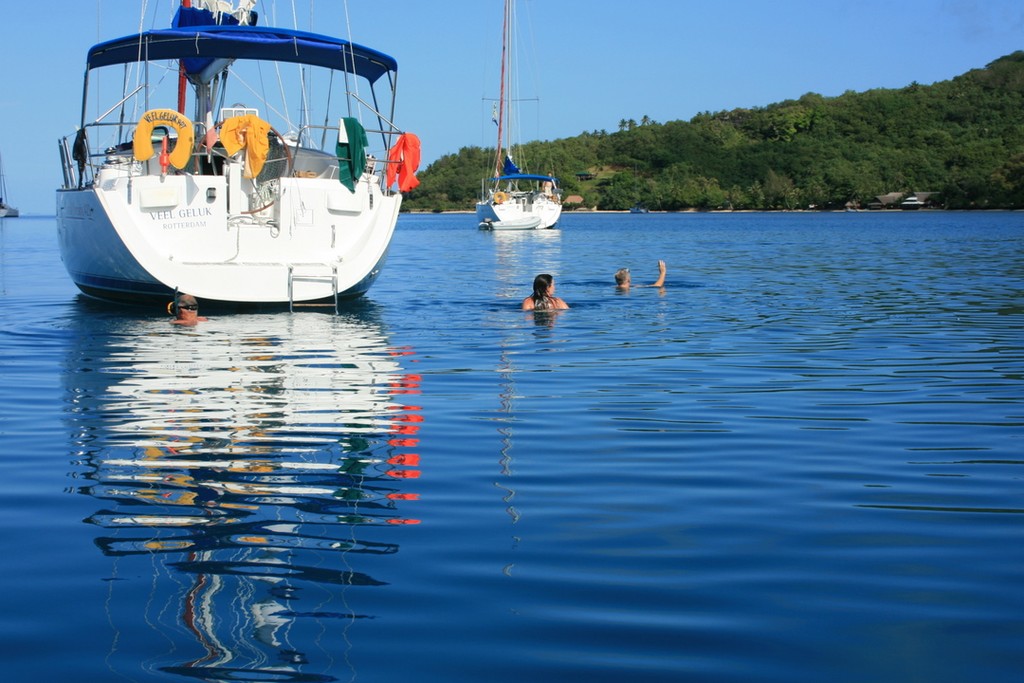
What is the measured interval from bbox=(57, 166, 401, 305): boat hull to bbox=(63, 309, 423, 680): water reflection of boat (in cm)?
351

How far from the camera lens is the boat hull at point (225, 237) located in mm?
15070

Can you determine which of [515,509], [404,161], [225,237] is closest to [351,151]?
[404,161]

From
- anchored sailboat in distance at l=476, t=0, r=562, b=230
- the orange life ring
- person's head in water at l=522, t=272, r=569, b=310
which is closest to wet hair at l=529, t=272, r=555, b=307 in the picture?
person's head in water at l=522, t=272, r=569, b=310

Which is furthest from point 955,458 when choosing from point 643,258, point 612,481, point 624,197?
point 624,197

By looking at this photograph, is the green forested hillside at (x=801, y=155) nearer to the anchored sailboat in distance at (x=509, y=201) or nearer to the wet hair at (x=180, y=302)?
the anchored sailboat in distance at (x=509, y=201)

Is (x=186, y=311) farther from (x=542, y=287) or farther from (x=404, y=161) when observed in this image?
(x=542, y=287)

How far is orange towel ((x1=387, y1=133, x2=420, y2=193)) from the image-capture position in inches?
678

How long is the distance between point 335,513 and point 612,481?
1.61 metres

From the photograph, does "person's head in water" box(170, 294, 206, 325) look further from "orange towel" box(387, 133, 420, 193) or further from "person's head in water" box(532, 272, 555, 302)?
"person's head in water" box(532, 272, 555, 302)

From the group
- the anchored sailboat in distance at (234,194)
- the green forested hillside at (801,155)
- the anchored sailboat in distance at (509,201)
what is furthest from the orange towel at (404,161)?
the green forested hillside at (801,155)

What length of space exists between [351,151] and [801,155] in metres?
149

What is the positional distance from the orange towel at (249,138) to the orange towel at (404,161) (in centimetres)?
251

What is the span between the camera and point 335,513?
5438 millimetres

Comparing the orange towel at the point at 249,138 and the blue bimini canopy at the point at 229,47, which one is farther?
the blue bimini canopy at the point at 229,47
